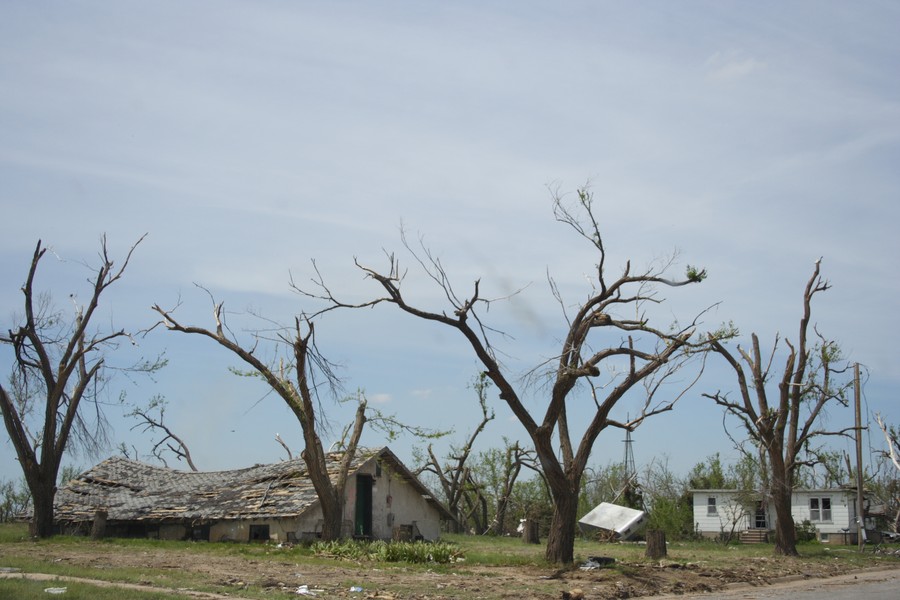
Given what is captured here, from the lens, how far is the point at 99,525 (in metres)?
30.2

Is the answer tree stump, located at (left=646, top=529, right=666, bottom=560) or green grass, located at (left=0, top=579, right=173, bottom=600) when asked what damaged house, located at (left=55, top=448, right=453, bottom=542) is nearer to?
tree stump, located at (left=646, top=529, right=666, bottom=560)

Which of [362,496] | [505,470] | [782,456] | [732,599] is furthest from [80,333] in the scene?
[505,470]

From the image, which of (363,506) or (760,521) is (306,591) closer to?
(363,506)

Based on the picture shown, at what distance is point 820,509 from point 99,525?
38142 millimetres

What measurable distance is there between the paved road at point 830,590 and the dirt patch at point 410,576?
63cm

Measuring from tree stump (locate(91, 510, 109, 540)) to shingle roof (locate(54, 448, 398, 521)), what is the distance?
6.15 ft

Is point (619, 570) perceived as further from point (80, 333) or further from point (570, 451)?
point (80, 333)

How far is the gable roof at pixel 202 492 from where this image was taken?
3066cm

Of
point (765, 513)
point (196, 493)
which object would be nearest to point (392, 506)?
point (196, 493)

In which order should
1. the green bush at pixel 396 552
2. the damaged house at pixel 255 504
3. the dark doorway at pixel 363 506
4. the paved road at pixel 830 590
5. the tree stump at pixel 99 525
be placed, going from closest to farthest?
1. the paved road at pixel 830 590
2. the green bush at pixel 396 552
3. the tree stump at pixel 99 525
4. the damaged house at pixel 255 504
5. the dark doorway at pixel 363 506

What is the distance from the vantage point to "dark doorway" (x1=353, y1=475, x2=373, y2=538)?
32.4 meters

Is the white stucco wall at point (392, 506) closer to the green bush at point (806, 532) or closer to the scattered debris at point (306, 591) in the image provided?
the scattered debris at point (306, 591)

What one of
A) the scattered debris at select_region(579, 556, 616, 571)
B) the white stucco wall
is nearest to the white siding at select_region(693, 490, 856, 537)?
the white stucco wall

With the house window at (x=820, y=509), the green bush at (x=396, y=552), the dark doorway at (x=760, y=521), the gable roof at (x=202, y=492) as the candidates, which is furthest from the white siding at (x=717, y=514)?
the green bush at (x=396, y=552)
